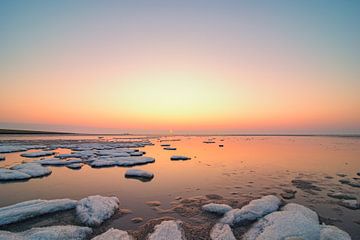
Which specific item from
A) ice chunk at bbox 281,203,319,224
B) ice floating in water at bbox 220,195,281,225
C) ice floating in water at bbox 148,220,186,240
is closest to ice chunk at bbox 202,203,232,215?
ice floating in water at bbox 220,195,281,225

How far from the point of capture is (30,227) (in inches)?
187

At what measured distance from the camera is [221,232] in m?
4.55

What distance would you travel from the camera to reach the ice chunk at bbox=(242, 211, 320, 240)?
13.6 ft

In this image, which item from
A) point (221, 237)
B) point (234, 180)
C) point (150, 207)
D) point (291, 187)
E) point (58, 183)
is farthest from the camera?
point (234, 180)

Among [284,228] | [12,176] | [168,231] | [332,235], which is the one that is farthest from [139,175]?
[332,235]

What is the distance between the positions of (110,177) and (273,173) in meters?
8.24

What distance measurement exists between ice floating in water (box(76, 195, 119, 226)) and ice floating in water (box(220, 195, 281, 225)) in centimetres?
290

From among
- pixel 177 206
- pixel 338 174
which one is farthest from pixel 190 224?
pixel 338 174

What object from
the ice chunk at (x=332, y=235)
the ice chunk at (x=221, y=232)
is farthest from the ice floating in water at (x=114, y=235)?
the ice chunk at (x=332, y=235)

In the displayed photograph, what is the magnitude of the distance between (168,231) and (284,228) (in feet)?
7.84

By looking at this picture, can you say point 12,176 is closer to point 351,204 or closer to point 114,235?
point 114,235

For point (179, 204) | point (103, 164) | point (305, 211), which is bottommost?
point (179, 204)

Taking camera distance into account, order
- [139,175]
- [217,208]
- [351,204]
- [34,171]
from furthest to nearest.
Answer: [34,171] < [139,175] < [351,204] < [217,208]

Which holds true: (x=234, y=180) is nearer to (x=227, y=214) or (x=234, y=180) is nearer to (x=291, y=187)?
(x=291, y=187)
